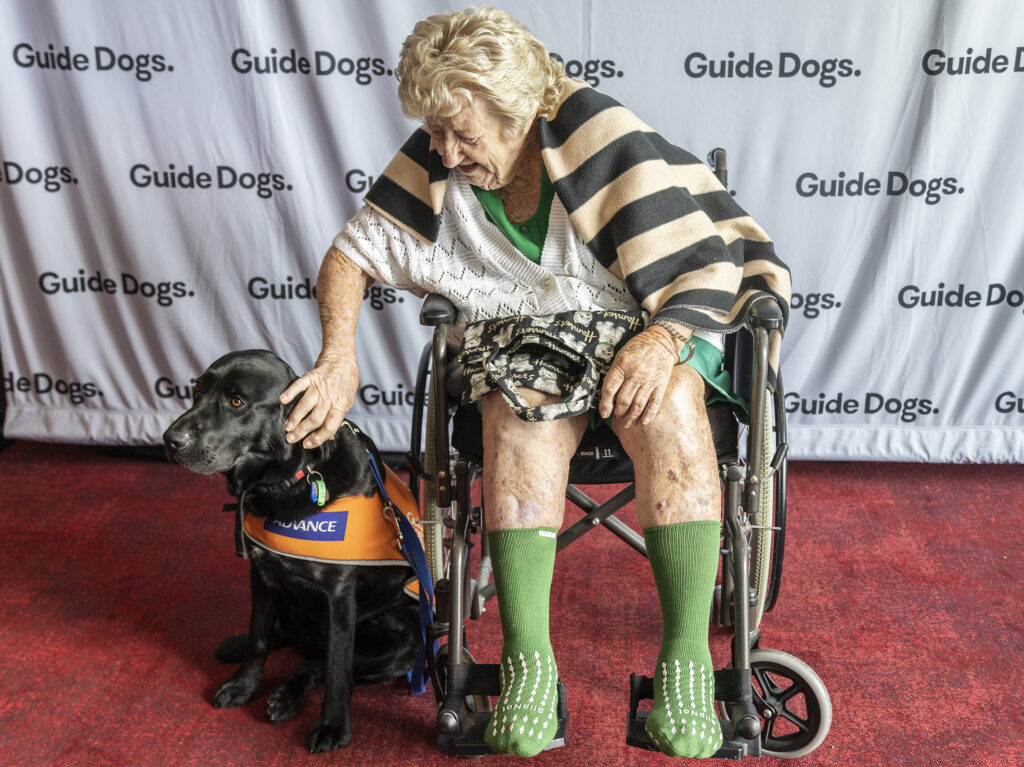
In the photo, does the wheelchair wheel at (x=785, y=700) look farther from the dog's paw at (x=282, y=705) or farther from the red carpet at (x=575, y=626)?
the dog's paw at (x=282, y=705)

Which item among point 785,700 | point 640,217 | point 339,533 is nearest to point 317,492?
point 339,533

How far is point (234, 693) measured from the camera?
1771 mm

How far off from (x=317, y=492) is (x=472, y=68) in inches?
29.4

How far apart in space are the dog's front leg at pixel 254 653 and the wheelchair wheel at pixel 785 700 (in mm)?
855

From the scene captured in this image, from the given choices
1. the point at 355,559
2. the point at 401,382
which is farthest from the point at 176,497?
the point at 355,559

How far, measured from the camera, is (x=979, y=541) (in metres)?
2.34

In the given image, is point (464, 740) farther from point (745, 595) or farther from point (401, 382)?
point (401, 382)

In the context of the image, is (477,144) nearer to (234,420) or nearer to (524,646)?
(234,420)

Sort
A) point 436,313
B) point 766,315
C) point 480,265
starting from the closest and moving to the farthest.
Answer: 1. point 766,315
2. point 436,313
3. point 480,265

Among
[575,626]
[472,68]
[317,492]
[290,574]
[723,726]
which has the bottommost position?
[575,626]

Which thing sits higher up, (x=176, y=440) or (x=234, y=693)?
(x=176, y=440)

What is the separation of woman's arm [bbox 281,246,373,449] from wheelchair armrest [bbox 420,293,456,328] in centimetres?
17

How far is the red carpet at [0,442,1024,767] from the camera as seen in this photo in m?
1.68

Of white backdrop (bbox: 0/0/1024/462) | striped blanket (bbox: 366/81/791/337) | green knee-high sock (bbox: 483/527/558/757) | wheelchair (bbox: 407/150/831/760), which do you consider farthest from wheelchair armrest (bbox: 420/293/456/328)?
white backdrop (bbox: 0/0/1024/462)
